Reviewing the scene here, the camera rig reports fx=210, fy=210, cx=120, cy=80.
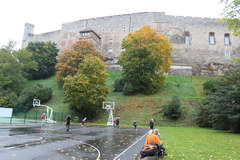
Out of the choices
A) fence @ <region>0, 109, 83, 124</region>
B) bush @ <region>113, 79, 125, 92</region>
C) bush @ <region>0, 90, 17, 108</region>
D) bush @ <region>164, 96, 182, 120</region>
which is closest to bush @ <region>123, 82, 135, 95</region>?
bush @ <region>113, 79, 125, 92</region>

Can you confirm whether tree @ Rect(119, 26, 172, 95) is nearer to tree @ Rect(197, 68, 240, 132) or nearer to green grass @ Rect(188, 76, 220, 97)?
green grass @ Rect(188, 76, 220, 97)

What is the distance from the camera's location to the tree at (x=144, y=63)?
34031mm

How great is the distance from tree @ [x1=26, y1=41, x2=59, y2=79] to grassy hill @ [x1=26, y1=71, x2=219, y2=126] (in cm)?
1234

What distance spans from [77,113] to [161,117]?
39.9 feet

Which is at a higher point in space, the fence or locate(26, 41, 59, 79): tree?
locate(26, 41, 59, 79): tree

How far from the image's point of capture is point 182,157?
7.16 m

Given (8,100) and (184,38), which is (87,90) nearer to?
(8,100)

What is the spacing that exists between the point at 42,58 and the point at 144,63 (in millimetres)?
28568

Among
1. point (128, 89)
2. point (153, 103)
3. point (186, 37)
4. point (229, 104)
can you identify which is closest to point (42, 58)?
point (128, 89)

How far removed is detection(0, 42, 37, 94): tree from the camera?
40.8m

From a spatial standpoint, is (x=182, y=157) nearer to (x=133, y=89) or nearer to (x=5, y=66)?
(x=133, y=89)

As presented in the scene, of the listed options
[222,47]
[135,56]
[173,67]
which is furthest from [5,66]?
[222,47]

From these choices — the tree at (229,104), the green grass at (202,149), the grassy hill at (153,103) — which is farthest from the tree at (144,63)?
the green grass at (202,149)

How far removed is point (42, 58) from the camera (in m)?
51.3
